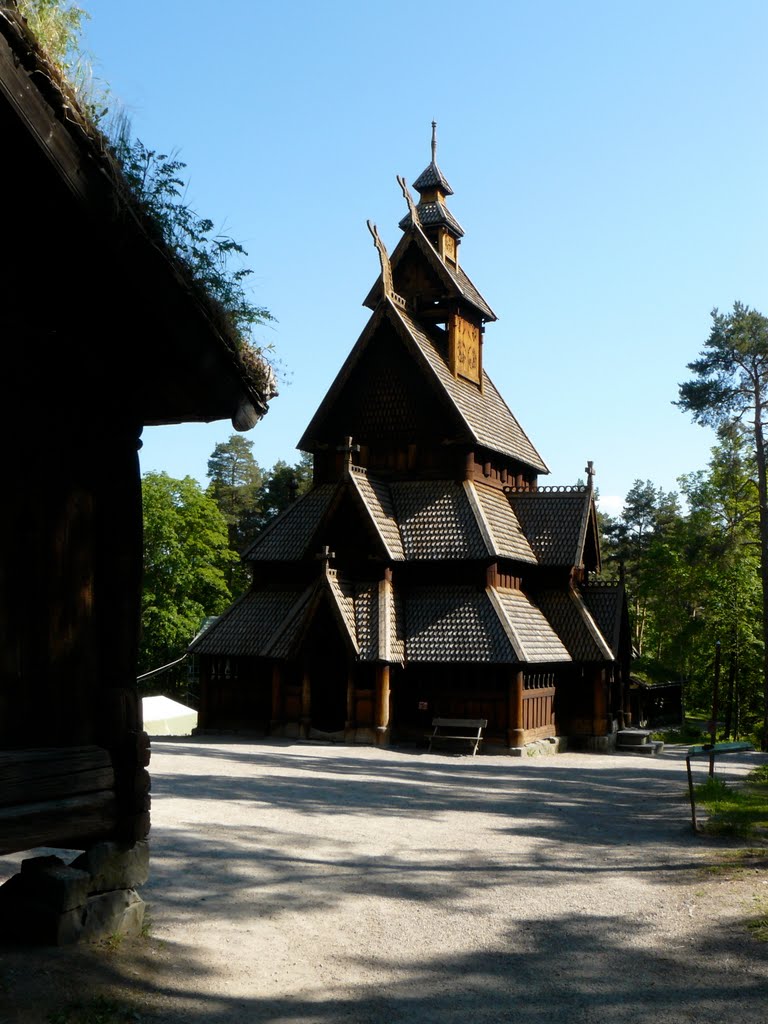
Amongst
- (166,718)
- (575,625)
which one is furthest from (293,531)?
(166,718)

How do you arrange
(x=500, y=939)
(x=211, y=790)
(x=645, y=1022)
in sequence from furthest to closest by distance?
(x=211, y=790), (x=500, y=939), (x=645, y=1022)

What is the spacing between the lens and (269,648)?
1003 inches

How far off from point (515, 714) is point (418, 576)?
469 cm

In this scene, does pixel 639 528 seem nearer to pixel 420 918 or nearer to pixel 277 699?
pixel 277 699

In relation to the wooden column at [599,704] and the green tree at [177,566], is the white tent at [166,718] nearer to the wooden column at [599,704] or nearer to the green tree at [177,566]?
the wooden column at [599,704]

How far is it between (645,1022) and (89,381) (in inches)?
214

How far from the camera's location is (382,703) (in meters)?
24.0

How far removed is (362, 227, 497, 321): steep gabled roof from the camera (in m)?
30.2

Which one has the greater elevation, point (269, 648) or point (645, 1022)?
point (269, 648)

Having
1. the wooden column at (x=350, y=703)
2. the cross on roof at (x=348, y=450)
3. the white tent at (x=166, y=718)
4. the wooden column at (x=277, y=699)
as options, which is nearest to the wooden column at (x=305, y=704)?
the wooden column at (x=277, y=699)

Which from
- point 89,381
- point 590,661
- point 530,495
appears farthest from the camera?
point 530,495

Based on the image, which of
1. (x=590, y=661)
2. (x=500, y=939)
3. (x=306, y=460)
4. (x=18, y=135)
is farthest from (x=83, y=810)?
(x=306, y=460)

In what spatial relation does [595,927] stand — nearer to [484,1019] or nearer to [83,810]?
[484,1019]

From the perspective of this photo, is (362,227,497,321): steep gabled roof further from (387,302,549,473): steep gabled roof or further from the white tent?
the white tent
